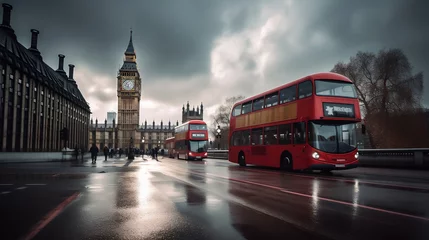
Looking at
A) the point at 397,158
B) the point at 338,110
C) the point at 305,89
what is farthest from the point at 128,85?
the point at 338,110

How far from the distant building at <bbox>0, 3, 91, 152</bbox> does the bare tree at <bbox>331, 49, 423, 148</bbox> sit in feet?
118

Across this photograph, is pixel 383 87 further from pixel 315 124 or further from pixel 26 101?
pixel 26 101

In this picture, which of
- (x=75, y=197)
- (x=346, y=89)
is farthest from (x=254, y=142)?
(x=75, y=197)

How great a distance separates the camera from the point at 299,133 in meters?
13.1

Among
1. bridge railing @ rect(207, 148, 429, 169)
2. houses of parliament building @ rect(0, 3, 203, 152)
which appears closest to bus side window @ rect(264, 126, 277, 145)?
bridge railing @ rect(207, 148, 429, 169)

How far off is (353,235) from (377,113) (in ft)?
91.0

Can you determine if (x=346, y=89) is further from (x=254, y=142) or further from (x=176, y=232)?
(x=176, y=232)

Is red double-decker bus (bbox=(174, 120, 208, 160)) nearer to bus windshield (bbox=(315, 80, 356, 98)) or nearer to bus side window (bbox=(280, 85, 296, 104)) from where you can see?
bus side window (bbox=(280, 85, 296, 104))

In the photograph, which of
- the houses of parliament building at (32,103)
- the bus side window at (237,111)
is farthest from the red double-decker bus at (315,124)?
the houses of parliament building at (32,103)

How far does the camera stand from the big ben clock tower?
379 feet

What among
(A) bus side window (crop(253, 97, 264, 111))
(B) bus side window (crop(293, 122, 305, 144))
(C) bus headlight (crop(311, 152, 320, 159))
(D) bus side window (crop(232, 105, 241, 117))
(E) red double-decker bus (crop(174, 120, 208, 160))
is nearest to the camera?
(C) bus headlight (crop(311, 152, 320, 159))

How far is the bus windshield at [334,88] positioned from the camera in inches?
496

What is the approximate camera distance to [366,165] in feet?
66.9

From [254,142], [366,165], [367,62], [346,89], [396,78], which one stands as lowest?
[366,165]
